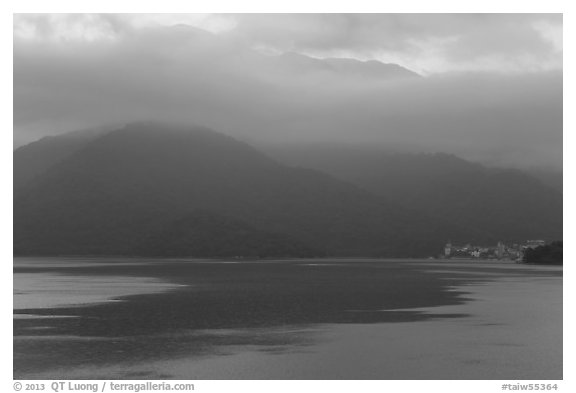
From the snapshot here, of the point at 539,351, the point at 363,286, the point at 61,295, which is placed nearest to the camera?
the point at 539,351

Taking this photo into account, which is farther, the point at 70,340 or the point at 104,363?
the point at 70,340

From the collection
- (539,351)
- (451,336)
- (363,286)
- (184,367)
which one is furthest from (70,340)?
(363,286)

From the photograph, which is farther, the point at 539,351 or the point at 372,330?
the point at 372,330

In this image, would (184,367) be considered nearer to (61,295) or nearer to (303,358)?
(303,358)

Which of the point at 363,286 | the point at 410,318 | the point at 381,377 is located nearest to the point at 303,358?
the point at 381,377
